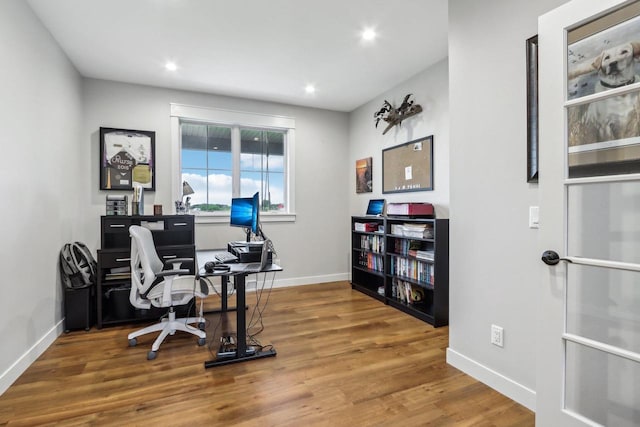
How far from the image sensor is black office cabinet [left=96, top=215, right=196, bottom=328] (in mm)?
3186

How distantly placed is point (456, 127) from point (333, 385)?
1.93 metres

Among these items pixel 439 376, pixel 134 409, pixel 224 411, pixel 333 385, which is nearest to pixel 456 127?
pixel 439 376

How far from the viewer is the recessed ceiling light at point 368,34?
110 inches

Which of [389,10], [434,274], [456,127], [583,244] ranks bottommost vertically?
[434,274]

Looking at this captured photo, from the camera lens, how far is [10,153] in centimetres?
214

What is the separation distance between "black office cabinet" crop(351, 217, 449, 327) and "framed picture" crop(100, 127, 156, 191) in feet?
8.99

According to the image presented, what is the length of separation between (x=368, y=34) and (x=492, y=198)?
1.82 metres

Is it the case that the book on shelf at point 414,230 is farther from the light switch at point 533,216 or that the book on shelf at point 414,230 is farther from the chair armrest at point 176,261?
the chair armrest at point 176,261

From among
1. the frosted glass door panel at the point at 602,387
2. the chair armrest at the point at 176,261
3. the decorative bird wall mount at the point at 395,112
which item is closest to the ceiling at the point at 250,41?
the decorative bird wall mount at the point at 395,112

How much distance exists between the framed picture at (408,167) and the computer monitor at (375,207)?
0.17m

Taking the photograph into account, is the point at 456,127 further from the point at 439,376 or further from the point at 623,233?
the point at 439,376

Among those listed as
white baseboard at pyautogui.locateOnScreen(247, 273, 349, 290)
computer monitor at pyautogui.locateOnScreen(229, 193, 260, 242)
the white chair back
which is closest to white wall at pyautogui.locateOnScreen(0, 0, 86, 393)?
the white chair back

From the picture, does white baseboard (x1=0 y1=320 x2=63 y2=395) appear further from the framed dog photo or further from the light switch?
the framed dog photo

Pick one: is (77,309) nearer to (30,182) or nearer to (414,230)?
(30,182)
